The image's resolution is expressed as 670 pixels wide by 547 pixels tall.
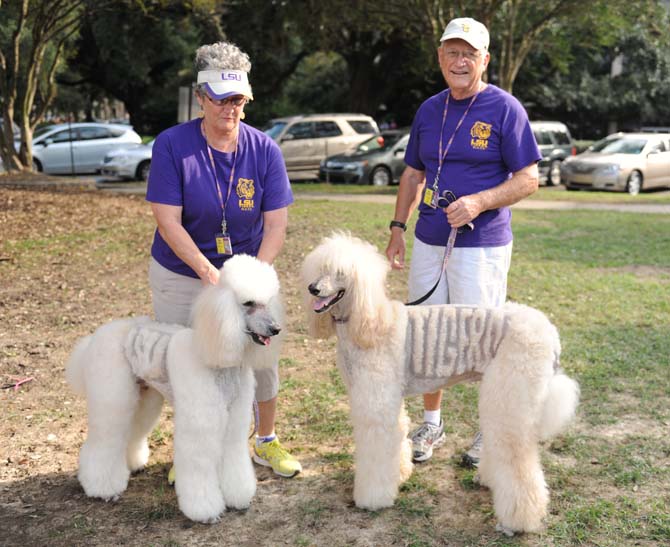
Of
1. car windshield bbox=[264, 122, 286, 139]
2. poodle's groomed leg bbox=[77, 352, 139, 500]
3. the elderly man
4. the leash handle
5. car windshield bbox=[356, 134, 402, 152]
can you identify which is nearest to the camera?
poodle's groomed leg bbox=[77, 352, 139, 500]

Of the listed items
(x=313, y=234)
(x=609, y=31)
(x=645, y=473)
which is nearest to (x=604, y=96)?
(x=609, y=31)

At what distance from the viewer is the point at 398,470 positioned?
3.57 meters

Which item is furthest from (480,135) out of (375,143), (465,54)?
(375,143)

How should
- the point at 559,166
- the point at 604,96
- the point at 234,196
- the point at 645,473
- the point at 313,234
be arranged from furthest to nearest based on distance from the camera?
the point at 604,96, the point at 559,166, the point at 313,234, the point at 645,473, the point at 234,196

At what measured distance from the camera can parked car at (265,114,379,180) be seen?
19734 mm

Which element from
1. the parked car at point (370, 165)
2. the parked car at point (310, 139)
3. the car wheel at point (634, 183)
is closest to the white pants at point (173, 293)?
the parked car at point (370, 165)

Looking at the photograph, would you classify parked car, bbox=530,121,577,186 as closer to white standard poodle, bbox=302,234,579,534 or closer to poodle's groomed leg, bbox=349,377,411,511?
white standard poodle, bbox=302,234,579,534

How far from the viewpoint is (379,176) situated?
60.8ft

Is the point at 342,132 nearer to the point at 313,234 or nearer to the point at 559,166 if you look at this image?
the point at 559,166

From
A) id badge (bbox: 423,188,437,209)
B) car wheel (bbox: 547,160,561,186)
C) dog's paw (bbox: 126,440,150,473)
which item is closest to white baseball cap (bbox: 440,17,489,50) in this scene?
id badge (bbox: 423,188,437,209)

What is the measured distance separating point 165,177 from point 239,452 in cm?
139

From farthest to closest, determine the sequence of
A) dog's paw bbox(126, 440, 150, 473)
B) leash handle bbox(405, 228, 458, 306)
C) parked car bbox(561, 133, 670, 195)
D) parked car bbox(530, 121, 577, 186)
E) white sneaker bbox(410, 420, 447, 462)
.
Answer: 1. parked car bbox(530, 121, 577, 186)
2. parked car bbox(561, 133, 670, 195)
3. white sneaker bbox(410, 420, 447, 462)
4. dog's paw bbox(126, 440, 150, 473)
5. leash handle bbox(405, 228, 458, 306)

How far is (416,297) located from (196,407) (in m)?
1.41

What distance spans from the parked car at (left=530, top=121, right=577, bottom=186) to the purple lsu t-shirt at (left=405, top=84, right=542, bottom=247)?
16629mm
